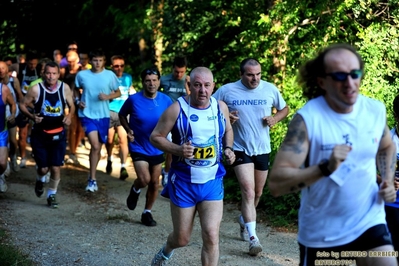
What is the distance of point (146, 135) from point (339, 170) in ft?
16.9

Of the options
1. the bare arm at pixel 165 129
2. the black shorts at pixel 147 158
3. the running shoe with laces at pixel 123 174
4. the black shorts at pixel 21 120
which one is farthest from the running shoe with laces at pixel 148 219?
the black shorts at pixel 21 120

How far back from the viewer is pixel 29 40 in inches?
851

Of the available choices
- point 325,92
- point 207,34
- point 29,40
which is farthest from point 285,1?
point 29,40

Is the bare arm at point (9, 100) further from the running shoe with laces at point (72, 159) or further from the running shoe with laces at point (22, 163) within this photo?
the running shoe with laces at point (72, 159)

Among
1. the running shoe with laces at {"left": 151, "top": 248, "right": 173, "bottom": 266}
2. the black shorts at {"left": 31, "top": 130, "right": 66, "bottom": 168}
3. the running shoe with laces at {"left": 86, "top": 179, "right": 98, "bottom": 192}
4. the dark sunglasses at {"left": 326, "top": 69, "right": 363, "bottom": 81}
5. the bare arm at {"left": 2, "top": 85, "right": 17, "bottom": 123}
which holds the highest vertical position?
the dark sunglasses at {"left": 326, "top": 69, "right": 363, "bottom": 81}

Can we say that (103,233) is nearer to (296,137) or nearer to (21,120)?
(296,137)

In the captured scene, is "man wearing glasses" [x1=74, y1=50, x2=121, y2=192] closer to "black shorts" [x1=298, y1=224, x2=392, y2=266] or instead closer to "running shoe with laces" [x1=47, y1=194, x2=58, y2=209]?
"running shoe with laces" [x1=47, y1=194, x2=58, y2=209]

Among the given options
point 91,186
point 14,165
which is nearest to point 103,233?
point 91,186

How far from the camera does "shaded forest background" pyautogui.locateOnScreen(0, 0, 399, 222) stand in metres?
10.9

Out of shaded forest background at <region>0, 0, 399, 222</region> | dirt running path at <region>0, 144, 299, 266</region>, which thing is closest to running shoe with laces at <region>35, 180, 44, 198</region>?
dirt running path at <region>0, 144, 299, 266</region>

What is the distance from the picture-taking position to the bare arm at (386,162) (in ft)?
14.5

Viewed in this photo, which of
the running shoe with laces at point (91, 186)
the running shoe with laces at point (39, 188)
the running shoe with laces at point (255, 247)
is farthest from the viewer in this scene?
the running shoe with laces at point (91, 186)

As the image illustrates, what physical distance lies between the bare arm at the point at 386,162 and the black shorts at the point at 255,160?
3393 mm

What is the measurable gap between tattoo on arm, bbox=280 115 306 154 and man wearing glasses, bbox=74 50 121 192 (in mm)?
7258
